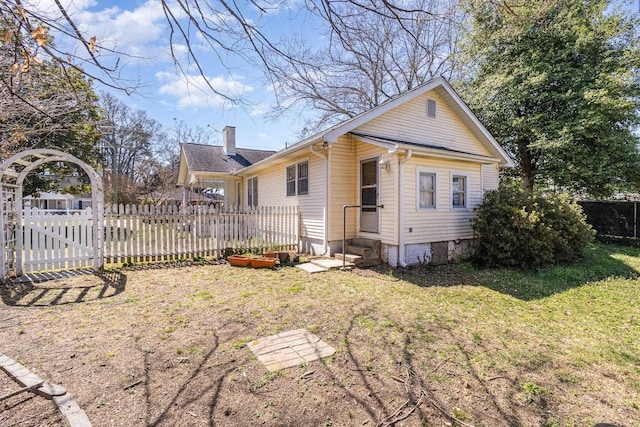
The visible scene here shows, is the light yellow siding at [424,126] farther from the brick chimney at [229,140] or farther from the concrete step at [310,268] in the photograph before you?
the brick chimney at [229,140]

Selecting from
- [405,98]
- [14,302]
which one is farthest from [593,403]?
[405,98]

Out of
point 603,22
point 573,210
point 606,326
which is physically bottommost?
point 606,326

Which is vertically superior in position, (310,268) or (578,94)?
(578,94)

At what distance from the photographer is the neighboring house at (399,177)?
307 inches

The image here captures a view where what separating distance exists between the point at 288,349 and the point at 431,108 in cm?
861

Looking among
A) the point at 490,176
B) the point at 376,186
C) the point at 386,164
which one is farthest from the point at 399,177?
the point at 490,176

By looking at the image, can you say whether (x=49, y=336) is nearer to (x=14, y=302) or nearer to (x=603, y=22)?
(x=14, y=302)

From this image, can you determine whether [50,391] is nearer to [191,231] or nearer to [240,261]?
[240,261]

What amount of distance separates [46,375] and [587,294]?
8.12 meters

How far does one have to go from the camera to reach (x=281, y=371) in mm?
2930

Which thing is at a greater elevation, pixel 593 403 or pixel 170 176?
pixel 170 176

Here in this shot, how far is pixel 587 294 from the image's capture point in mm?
6012

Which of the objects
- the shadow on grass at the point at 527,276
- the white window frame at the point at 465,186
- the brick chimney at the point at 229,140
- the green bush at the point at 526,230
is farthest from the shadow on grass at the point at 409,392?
Result: the brick chimney at the point at 229,140

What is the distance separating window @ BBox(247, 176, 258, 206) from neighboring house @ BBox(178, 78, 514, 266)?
3786mm
